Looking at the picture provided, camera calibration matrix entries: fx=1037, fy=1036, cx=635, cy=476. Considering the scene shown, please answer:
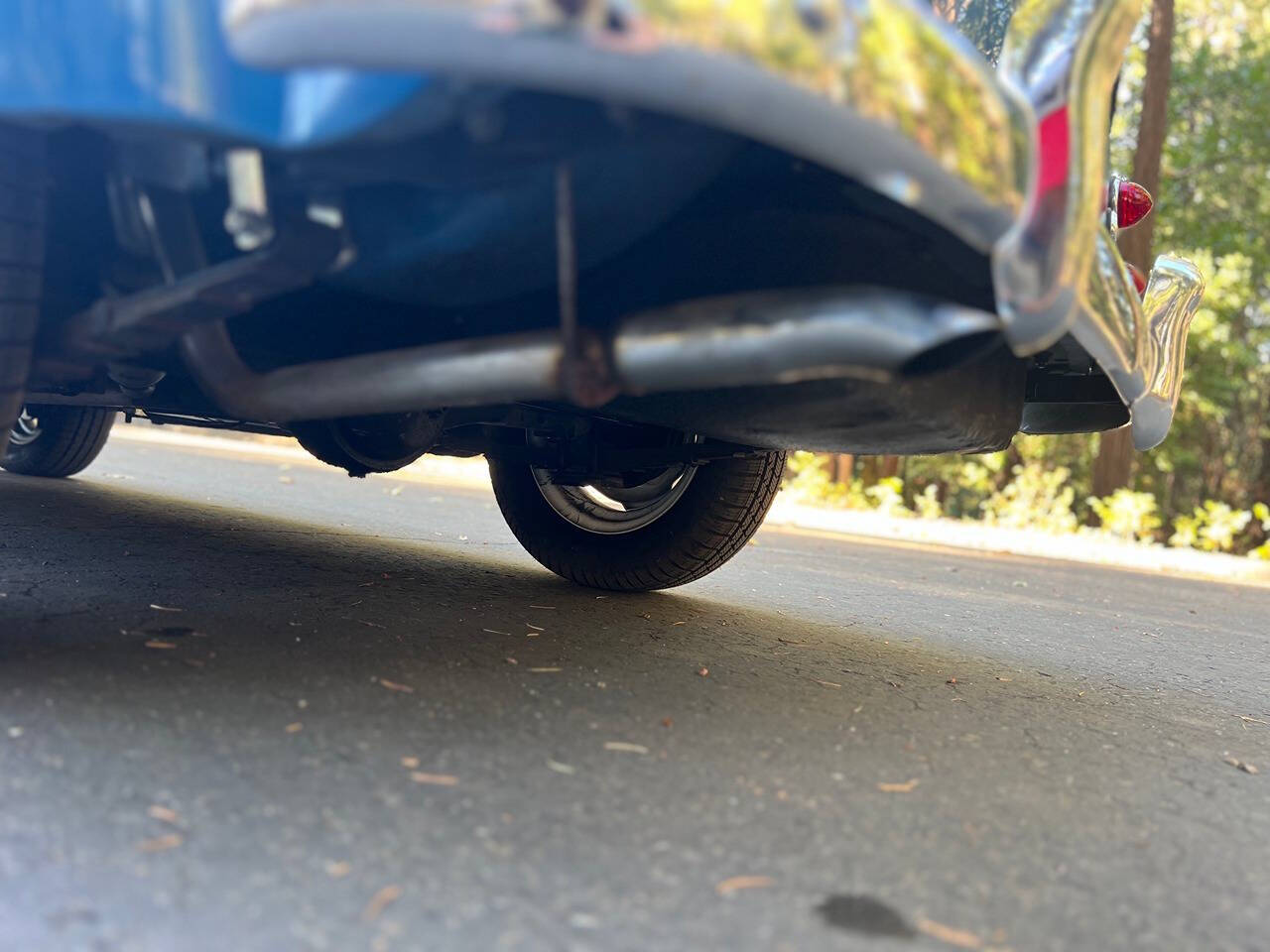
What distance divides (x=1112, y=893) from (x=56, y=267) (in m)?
2.07

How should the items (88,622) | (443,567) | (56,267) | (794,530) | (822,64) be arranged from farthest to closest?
(794,530)
(443,567)
(88,622)
(56,267)
(822,64)

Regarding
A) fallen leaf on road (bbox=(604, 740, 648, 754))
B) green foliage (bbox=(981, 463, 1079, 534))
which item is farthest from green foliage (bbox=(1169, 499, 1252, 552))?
fallen leaf on road (bbox=(604, 740, 648, 754))

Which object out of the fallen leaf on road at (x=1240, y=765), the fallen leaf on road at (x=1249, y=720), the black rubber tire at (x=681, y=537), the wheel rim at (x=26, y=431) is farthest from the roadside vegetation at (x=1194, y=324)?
the fallen leaf on road at (x=1240, y=765)

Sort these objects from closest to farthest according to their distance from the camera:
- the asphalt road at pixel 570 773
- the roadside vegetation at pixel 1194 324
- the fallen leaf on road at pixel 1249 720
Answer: the asphalt road at pixel 570 773 → the fallen leaf on road at pixel 1249 720 → the roadside vegetation at pixel 1194 324

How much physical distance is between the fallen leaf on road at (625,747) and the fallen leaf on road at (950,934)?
61 centimetres

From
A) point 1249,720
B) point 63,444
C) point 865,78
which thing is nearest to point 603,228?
point 865,78

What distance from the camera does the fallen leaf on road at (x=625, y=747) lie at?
1.76 meters

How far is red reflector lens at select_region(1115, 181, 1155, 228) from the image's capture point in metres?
2.33

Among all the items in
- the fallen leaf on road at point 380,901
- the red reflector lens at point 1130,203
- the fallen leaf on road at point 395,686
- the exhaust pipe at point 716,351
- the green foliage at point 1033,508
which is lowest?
the fallen leaf on road at point 380,901

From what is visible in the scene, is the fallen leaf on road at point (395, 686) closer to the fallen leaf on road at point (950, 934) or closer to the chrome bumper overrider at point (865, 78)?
the fallen leaf on road at point (950, 934)

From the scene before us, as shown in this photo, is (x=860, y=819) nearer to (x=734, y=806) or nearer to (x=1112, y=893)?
(x=734, y=806)

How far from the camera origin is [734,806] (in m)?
1.56

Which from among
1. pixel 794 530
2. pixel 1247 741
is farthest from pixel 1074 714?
pixel 794 530

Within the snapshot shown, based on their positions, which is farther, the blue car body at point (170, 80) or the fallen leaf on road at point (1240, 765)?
the fallen leaf on road at point (1240, 765)
